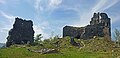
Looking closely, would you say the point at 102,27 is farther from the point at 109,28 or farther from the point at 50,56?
the point at 50,56

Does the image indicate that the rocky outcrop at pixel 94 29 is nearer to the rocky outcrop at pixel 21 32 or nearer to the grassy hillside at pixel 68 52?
the rocky outcrop at pixel 21 32

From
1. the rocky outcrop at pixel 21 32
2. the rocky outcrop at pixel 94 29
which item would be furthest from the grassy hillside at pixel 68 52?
the rocky outcrop at pixel 21 32

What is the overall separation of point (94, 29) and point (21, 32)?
135 ft

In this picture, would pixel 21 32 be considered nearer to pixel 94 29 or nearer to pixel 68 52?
pixel 94 29

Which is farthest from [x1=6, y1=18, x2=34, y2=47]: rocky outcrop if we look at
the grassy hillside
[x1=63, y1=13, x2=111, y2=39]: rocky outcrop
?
the grassy hillside

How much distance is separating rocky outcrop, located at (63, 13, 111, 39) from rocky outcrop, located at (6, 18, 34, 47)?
877 inches

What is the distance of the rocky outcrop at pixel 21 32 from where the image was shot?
136 metres

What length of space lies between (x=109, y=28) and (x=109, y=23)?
10.6 feet

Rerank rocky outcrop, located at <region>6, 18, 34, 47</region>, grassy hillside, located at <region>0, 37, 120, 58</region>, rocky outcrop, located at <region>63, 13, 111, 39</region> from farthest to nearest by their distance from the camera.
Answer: rocky outcrop, located at <region>63, 13, 111, 39</region>, rocky outcrop, located at <region>6, 18, 34, 47</region>, grassy hillside, located at <region>0, 37, 120, 58</region>

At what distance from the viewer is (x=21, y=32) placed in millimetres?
139500

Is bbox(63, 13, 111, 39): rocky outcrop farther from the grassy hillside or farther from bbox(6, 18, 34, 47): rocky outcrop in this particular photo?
the grassy hillside

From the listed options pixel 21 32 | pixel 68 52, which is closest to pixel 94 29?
pixel 21 32

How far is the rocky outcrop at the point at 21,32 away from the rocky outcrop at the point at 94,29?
22271 millimetres

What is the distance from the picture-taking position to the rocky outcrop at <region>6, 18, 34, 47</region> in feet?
445
